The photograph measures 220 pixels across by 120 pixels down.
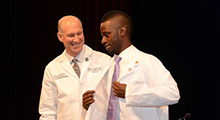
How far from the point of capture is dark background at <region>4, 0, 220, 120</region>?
11.6 ft

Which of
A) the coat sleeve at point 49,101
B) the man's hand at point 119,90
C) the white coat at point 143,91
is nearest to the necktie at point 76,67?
the coat sleeve at point 49,101

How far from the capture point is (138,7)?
4.01 meters

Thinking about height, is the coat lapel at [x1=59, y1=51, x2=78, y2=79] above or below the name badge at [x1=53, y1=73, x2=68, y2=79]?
above

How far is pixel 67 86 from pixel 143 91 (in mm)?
946

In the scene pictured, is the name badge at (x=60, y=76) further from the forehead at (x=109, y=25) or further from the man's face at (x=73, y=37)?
the forehead at (x=109, y=25)

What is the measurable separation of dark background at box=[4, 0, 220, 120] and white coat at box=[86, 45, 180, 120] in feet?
5.02

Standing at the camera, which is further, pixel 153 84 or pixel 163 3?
pixel 163 3

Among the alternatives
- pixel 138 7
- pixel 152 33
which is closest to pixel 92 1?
pixel 138 7

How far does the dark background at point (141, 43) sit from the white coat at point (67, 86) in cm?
125

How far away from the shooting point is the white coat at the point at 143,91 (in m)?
2.01

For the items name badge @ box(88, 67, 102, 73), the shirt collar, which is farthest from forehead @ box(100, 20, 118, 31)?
name badge @ box(88, 67, 102, 73)

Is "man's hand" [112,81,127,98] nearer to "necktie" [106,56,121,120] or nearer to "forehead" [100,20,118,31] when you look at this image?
"necktie" [106,56,121,120]
